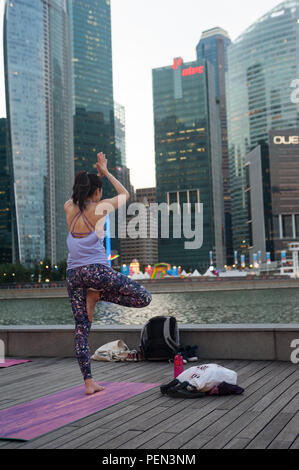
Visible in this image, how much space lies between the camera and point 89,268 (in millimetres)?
5148

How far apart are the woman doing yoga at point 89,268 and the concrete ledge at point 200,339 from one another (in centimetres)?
240

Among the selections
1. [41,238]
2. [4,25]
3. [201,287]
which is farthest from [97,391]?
[4,25]

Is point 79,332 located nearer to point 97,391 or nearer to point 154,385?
point 97,391

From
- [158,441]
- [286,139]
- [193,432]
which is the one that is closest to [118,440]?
[158,441]

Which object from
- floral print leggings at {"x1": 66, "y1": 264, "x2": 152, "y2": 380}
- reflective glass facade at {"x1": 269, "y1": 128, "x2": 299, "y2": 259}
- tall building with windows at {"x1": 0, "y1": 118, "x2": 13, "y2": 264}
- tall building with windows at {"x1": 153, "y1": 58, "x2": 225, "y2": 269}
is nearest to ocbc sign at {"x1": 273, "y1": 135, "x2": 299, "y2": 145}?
reflective glass facade at {"x1": 269, "y1": 128, "x2": 299, "y2": 259}

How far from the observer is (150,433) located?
3682mm

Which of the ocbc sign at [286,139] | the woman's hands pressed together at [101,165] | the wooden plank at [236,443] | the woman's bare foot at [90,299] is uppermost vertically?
the ocbc sign at [286,139]

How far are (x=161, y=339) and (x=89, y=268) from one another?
251 centimetres

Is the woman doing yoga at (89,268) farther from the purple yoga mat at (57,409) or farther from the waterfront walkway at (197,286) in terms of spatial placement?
the waterfront walkway at (197,286)

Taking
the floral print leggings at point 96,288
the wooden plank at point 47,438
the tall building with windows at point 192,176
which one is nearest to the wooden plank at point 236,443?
the wooden plank at point 47,438

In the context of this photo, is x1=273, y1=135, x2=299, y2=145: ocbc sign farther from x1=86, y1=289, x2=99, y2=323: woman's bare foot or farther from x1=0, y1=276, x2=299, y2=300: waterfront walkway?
x1=86, y1=289, x2=99, y2=323: woman's bare foot

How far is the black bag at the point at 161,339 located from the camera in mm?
7176

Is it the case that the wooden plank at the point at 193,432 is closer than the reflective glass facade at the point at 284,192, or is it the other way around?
the wooden plank at the point at 193,432

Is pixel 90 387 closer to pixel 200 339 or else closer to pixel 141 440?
pixel 141 440
